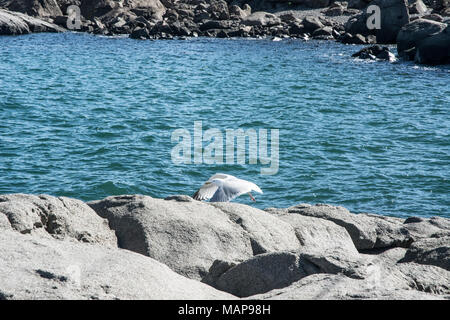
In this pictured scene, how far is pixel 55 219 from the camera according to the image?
659cm

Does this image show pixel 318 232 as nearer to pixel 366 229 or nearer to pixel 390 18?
pixel 366 229

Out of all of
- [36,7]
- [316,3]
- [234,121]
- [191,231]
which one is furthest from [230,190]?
[36,7]

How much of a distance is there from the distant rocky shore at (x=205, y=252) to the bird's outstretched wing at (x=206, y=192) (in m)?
1.13

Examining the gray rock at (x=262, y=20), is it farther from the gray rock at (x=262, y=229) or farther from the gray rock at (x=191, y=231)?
the gray rock at (x=191, y=231)

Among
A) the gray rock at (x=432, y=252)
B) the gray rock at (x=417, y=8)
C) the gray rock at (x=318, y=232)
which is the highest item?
the gray rock at (x=417, y=8)

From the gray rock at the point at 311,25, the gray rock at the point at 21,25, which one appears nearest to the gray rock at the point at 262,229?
the gray rock at the point at 311,25

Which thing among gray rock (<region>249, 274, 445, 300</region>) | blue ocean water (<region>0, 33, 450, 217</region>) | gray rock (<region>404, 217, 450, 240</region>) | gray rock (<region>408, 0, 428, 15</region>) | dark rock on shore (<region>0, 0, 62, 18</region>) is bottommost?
blue ocean water (<region>0, 33, 450, 217</region>)

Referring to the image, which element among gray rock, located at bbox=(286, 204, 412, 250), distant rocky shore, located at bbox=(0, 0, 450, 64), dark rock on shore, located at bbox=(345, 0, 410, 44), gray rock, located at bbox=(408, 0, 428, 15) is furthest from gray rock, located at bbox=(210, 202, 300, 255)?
gray rock, located at bbox=(408, 0, 428, 15)

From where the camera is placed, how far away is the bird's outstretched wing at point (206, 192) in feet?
29.3

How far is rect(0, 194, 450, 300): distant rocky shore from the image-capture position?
4.52 meters

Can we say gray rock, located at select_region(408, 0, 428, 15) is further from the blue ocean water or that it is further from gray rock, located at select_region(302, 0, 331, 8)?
the blue ocean water

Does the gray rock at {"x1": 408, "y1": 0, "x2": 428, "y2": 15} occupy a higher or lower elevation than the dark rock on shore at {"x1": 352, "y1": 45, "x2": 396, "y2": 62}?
higher

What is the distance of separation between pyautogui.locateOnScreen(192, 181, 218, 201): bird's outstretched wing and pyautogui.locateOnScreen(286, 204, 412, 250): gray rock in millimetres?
1268
